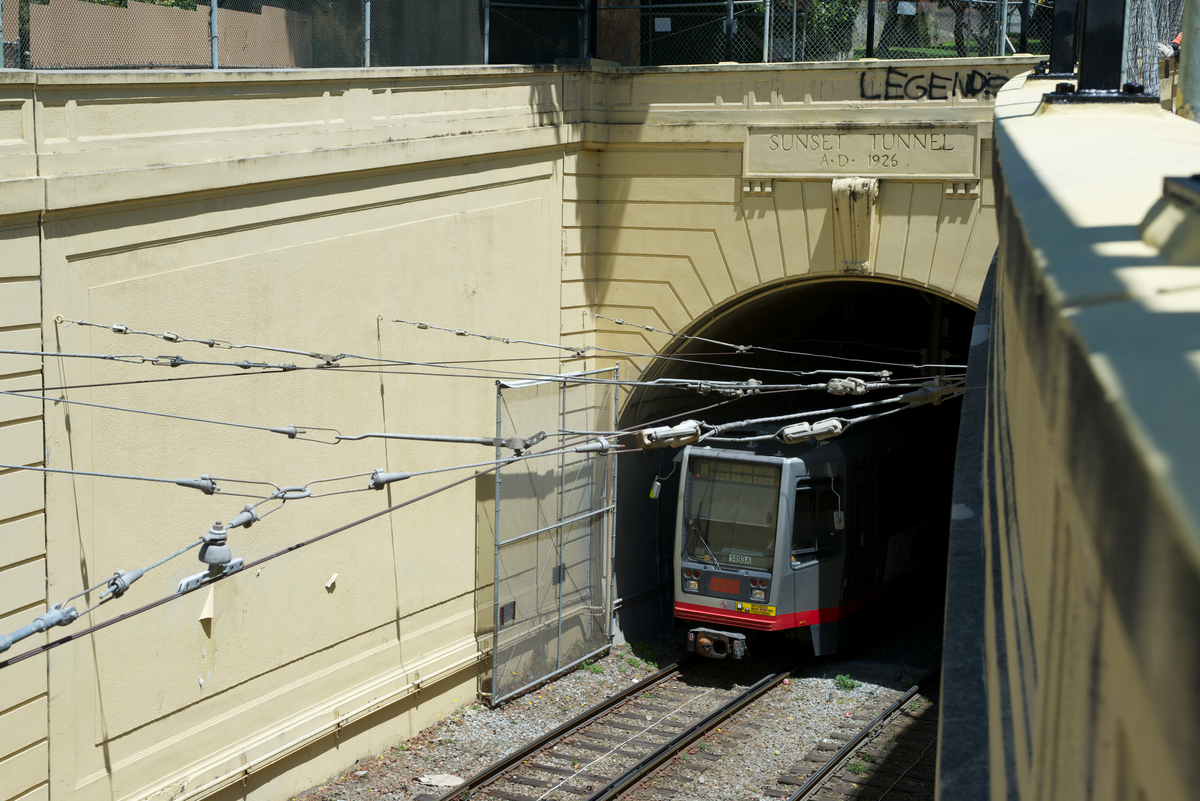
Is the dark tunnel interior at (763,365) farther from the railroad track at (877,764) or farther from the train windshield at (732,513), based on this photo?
the railroad track at (877,764)

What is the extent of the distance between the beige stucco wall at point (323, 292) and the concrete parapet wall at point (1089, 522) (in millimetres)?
7419

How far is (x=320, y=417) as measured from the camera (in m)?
11.2

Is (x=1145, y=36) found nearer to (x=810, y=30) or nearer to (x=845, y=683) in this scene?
(x=810, y=30)

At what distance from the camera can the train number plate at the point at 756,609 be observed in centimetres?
1463

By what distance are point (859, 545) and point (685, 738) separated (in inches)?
158

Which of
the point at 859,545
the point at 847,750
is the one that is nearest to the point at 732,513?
the point at 859,545

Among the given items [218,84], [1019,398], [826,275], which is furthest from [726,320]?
[1019,398]

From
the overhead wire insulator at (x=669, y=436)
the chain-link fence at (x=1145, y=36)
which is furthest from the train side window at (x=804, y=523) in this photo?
the overhead wire insulator at (x=669, y=436)

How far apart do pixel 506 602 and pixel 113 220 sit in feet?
21.6

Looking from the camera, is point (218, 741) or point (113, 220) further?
point (218, 741)

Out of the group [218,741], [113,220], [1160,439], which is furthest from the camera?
[218,741]

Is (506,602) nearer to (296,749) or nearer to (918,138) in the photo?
(296,749)

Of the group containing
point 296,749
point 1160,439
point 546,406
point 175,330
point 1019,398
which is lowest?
point 296,749

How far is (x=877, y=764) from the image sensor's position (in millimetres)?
12586
